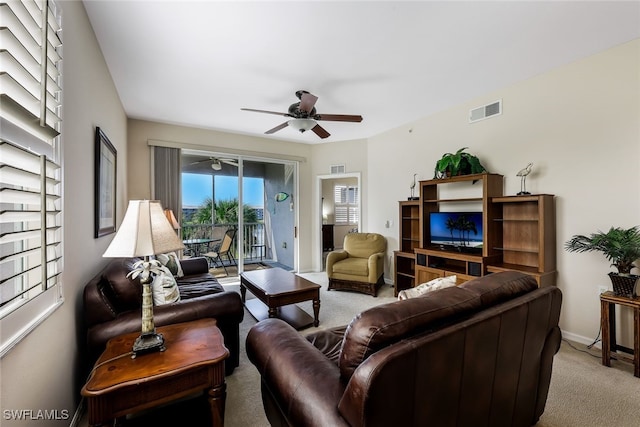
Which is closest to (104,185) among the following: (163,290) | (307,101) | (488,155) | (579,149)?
(163,290)

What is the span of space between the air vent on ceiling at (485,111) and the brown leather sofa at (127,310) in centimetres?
356

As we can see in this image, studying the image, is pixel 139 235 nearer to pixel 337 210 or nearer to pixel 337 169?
pixel 337 169

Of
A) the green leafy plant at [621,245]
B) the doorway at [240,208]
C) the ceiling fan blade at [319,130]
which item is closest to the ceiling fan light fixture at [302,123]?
the ceiling fan blade at [319,130]

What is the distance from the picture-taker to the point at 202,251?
4980 mm

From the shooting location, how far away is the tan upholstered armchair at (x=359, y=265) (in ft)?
13.4

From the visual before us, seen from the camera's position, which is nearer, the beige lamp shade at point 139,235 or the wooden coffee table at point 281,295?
the beige lamp shade at point 139,235

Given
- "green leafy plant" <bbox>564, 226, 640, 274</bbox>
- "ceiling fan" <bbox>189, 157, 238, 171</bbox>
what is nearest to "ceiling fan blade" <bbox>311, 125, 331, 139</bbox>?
"ceiling fan" <bbox>189, 157, 238, 171</bbox>

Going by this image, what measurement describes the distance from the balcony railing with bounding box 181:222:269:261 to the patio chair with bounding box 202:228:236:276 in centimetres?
8

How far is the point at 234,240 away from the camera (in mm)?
5082

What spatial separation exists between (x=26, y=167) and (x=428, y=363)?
5.50 ft

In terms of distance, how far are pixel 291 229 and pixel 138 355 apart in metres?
4.35

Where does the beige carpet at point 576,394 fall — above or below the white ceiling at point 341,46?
below

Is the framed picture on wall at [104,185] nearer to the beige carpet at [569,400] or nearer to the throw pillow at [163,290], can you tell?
the throw pillow at [163,290]

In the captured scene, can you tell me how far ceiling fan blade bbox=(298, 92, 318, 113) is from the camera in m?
2.66
